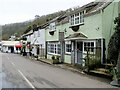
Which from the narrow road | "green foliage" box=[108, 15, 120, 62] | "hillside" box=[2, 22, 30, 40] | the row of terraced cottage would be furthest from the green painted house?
"hillside" box=[2, 22, 30, 40]

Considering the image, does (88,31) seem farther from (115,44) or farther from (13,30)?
(13,30)

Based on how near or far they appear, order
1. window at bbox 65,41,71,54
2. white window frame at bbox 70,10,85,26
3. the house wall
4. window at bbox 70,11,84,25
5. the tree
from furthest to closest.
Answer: window at bbox 65,41,71,54 < window at bbox 70,11,84,25 < white window frame at bbox 70,10,85,26 < the house wall < the tree

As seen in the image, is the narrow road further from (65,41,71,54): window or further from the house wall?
(65,41,71,54): window

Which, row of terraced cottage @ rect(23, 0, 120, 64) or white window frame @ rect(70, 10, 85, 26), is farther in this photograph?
white window frame @ rect(70, 10, 85, 26)

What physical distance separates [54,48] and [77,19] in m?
6.87

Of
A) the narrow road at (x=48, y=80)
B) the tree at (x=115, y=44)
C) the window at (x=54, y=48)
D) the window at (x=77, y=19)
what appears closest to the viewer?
the narrow road at (x=48, y=80)

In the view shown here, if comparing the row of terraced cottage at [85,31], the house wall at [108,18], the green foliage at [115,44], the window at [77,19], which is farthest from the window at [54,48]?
the green foliage at [115,44]

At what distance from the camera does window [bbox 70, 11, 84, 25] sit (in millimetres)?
13547

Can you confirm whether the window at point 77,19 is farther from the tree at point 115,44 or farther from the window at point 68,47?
the tree at point 115,44

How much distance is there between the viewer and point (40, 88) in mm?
6941

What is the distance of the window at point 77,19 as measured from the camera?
13547 mm

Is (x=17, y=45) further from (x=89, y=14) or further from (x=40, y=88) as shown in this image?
(x=40, y=88)

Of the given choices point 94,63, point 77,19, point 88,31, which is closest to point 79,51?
point 88,31

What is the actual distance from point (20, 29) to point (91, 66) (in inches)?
3782
